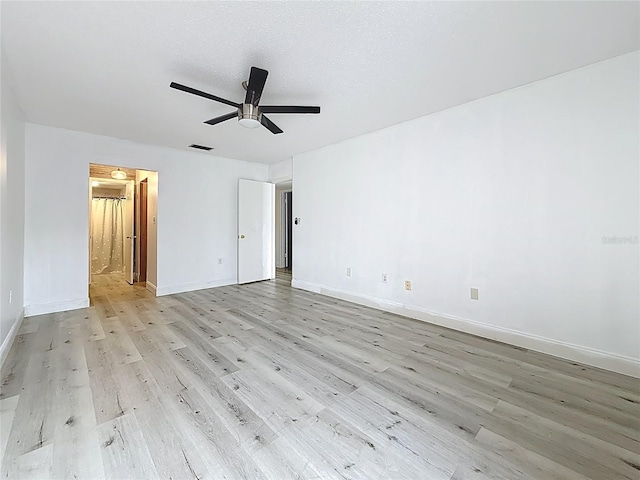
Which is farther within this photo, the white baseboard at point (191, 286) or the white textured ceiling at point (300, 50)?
the white baseboard at point (191, 286)

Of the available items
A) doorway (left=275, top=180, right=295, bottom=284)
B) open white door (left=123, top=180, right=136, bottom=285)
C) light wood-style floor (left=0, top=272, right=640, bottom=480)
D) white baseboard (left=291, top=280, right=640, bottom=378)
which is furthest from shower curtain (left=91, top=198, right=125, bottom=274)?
white baseboard (left=291, top=280, right=640, bottom=378)

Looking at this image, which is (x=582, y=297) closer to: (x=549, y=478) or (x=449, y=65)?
(x=549, y=478)

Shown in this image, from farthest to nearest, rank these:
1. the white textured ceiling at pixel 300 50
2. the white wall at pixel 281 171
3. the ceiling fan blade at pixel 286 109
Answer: the white wall at pixel 281 171 → the ceiling fan blade at pixel 286 109 → the white textured ceiling at pixel 300 50

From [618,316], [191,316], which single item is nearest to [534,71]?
[618,316]

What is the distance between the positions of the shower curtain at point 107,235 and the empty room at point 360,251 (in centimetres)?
292

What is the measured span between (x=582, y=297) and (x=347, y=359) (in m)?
2.06

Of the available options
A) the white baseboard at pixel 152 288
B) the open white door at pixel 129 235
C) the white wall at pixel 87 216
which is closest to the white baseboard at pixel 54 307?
the white wall at pixel 87 216

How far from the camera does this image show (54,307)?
3758 millimetres

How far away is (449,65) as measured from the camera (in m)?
2.31

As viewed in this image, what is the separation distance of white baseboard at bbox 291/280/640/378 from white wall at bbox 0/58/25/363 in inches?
151

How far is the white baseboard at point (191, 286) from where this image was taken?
15.3 feet

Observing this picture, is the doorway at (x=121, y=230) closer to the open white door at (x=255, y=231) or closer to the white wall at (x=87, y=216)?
the white wall at (x=87, y=216)

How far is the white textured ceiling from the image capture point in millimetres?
1745

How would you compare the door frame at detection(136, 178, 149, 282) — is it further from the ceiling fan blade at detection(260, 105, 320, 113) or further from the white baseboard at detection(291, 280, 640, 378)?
the white baseboard at detection(291, 280, 640, 378)
